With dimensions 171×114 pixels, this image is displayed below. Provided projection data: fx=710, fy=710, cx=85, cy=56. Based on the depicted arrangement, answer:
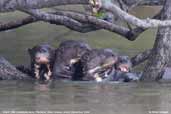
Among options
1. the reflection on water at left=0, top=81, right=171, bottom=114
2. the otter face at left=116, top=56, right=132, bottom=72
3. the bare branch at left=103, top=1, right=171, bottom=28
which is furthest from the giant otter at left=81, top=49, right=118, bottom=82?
the bare branch at left=103, top=1, right=171, bottom=28

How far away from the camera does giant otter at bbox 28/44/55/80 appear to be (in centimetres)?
972

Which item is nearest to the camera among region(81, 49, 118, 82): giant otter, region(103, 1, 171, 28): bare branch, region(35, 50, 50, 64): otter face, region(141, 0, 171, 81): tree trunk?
region(103, 1, 171, 28): bare branch

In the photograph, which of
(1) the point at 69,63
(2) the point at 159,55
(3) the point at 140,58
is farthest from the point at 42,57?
(2) the point at 159,55

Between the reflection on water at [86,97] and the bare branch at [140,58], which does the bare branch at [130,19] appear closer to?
the reflection on water at [86,97]

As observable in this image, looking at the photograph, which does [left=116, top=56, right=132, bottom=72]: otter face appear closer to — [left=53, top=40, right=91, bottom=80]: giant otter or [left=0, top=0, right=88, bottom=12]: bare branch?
[left=53, top=40, right=91, bottom=80]: giant otter

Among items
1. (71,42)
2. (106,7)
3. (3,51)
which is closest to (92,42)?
(3,51)

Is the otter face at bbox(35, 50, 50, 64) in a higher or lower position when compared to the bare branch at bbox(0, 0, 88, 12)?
lower

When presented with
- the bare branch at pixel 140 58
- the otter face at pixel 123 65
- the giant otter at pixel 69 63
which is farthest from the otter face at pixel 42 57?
the bare branch at pixel 140 58

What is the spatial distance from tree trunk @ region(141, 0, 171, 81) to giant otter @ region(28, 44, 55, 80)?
1.32 metres

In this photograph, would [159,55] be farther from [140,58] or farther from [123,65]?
[140,58]

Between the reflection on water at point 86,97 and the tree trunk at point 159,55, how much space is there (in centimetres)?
31

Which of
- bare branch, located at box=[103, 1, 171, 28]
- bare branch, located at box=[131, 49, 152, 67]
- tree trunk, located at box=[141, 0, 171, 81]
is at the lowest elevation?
bare branch, located at box=[131, 49, 152, 67]

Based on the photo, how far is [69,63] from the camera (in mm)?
9734

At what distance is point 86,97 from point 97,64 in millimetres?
1580
